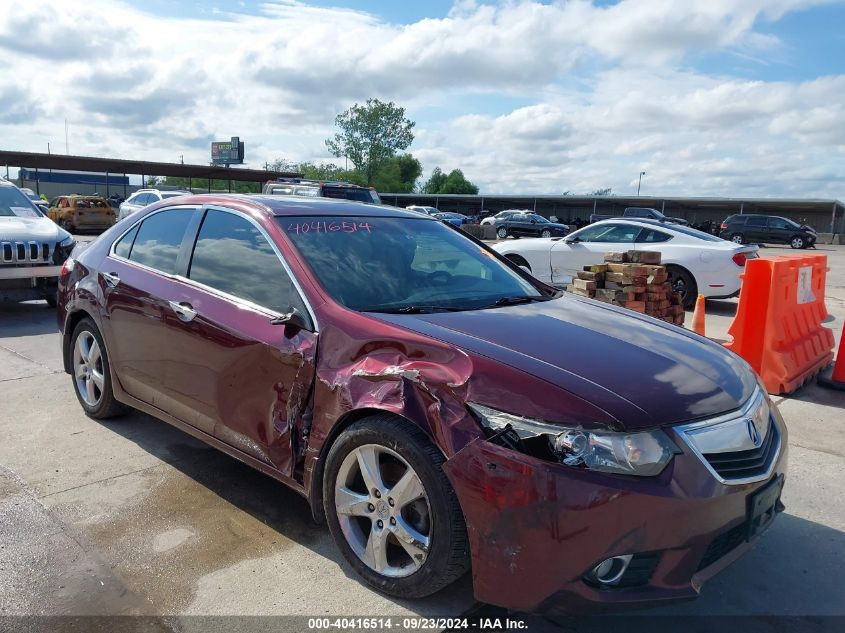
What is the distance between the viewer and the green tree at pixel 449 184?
112 m

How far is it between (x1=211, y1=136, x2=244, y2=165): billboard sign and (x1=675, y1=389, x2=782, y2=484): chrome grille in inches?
3777

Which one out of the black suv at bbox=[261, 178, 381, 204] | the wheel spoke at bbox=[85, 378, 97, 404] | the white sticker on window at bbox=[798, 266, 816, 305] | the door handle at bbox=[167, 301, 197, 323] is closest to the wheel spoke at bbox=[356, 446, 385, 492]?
the door handle at bbox=[167, 301, 197, 323]

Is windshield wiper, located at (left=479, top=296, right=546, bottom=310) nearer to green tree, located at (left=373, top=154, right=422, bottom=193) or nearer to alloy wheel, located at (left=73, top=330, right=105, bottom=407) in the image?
alloy wheel, located at (left=73, top=330, right=105, bottom=407)

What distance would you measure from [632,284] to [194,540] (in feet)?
18.0

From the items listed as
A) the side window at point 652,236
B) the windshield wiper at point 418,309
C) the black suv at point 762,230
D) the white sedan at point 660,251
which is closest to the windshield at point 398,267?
the windshield wiper at point 418,309

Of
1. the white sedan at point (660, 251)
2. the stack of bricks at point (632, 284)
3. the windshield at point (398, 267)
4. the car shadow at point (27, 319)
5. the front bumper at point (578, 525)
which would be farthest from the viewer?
the white sedan at point (660, 251)

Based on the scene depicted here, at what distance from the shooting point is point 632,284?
7352 mm

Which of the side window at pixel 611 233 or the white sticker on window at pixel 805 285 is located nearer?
the white sticker on window at pixel 805 285

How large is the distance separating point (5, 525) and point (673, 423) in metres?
3.15

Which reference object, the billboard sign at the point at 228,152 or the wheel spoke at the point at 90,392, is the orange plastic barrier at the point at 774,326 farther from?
the billboard sign at the point at 228,152

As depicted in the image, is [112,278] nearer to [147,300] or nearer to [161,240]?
[161,240]

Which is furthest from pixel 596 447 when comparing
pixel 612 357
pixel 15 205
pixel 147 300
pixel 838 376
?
pixel 15 205

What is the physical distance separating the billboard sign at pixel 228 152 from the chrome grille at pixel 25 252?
88540mm

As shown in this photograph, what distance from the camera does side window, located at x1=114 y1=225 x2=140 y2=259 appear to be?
4.51 m
